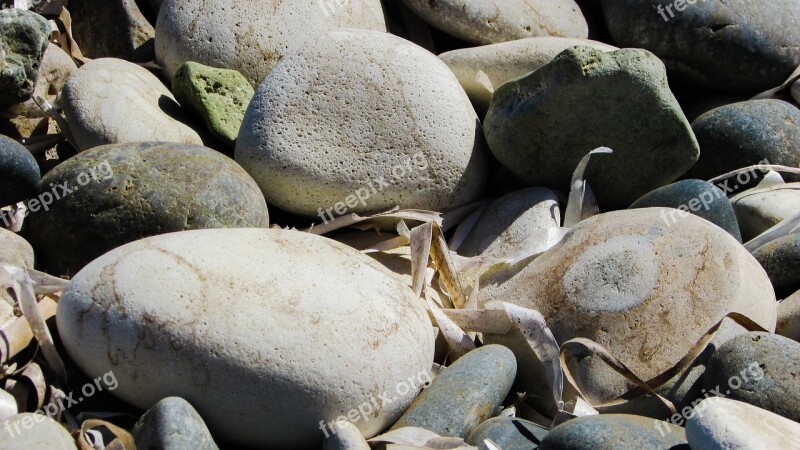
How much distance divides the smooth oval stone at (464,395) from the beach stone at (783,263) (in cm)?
136

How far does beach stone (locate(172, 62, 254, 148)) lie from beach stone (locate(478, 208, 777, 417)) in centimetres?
164

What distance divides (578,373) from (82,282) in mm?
1742

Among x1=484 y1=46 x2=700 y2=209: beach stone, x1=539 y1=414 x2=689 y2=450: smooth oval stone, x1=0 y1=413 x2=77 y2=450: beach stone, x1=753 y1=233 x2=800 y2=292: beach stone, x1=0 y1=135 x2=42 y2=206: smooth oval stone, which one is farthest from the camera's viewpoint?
x1=484 y1=46 x2=700 y2=209: beach stone

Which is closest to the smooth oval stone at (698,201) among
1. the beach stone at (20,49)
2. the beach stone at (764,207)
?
the beach stone at (764,207)

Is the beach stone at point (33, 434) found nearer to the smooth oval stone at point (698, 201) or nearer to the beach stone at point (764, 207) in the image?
the smooth oval stone at point (698, 201)

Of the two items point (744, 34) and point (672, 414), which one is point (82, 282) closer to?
point (672, 414)

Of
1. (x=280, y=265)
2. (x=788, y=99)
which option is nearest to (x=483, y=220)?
(x=280, y=265)

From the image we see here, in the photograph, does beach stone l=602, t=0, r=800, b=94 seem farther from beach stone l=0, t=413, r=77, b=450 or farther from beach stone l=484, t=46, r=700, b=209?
beach stone l=0, t=413, r=77, b=450

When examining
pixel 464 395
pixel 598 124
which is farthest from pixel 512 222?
pixel 464 395

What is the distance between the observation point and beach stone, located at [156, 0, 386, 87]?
518 centimetres

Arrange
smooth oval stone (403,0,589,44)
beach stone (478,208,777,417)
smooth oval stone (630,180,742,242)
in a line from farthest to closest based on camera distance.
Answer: smooth oval stone (403,0,589,44)
smooth oval stone (630,180,742,242)
beach stone (478,208,777,417)

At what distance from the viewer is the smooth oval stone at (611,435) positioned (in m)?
3.01

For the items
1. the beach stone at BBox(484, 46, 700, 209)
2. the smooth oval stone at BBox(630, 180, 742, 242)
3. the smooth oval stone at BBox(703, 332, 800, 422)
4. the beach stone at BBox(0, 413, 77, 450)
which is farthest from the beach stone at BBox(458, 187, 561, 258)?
the beach stone at BBox(0, 413, 77, 450)

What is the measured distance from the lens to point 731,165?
4969 mm
